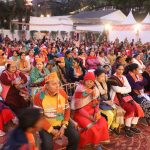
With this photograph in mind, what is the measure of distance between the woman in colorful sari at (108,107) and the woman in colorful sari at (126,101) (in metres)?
0.19

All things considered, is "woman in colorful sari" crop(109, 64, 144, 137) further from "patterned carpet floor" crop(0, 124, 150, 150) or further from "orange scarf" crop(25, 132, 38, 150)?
"orange scarf" crop(25, 132, 38, 150)

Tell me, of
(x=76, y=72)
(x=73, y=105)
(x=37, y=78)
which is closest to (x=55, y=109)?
(x=73, y=105)

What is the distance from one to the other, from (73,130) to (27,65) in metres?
4.13

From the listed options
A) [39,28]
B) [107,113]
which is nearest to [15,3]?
[39,28]

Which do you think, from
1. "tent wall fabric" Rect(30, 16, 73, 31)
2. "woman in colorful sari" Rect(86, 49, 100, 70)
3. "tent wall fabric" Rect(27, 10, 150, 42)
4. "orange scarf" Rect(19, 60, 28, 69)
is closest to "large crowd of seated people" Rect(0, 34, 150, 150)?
"orange scarf" Rect(19, 60, 28, 69)

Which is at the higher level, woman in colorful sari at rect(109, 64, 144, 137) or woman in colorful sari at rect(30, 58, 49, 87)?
woman in colorful sari at rect(30, 58, 49, 87)

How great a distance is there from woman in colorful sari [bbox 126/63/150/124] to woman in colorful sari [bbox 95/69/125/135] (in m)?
0.79

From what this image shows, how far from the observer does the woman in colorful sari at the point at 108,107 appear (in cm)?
537

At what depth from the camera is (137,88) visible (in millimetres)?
6293

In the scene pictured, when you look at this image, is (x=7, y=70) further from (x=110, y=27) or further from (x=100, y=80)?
(x=110, y=27)

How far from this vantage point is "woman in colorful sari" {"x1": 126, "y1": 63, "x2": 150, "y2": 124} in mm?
6258

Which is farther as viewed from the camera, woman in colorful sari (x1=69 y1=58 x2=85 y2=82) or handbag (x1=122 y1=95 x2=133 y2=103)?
woman in colorful sari (x1=69 y1=58 x2=85 y2=82)

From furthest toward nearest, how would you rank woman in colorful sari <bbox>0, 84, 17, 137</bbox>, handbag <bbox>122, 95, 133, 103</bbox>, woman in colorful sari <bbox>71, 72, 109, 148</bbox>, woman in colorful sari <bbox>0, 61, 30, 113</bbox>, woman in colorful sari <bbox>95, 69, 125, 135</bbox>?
handbag <bbox>122, 95, 133, 103</bbox>
woman in colorful sari <bbox>0, 61, 30, 113</bbox>
woman in colorful sari <bbox>95, 69, 125, 135</bbox>
woman in colorful sari <bbox>0, 84, 17, 137</bbox>
woman in colorful sari <bbox>71, 72, 109, 148</bbox>

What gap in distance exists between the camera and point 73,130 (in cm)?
432
